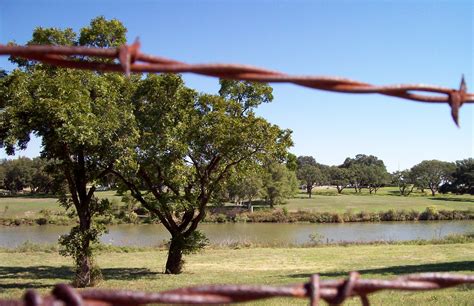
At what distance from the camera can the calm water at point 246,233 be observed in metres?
33.5

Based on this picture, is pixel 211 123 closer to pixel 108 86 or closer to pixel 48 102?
pixel 108 86

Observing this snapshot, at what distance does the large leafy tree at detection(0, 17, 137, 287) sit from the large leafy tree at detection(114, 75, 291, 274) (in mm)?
1269

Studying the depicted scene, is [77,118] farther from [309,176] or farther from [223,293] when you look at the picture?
[309,176]

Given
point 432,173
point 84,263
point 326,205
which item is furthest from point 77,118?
point 432,173

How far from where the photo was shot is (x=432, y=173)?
10688cm

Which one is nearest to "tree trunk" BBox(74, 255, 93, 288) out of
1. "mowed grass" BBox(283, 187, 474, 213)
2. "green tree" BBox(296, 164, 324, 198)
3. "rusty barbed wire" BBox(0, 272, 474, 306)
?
A: "rusty barbed wire" BBox(0, 272, 474, 306)

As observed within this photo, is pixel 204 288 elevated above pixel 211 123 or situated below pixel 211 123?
below

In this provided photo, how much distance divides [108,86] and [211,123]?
398 centimetres

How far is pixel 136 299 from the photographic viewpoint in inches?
33.8

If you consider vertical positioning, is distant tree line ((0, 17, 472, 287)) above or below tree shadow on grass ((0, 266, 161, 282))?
above

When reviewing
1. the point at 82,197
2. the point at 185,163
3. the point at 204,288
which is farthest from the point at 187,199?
the point at 204,288

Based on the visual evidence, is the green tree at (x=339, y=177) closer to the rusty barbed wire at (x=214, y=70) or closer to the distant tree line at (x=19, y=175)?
the distant tree line at (x=19, y=175)

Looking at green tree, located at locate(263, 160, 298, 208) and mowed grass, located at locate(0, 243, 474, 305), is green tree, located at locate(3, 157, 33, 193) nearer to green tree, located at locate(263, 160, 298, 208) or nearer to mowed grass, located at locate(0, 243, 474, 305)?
green tree, located at locate(263, 160, 298, 208)

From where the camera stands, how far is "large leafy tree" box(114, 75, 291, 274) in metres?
15.6
